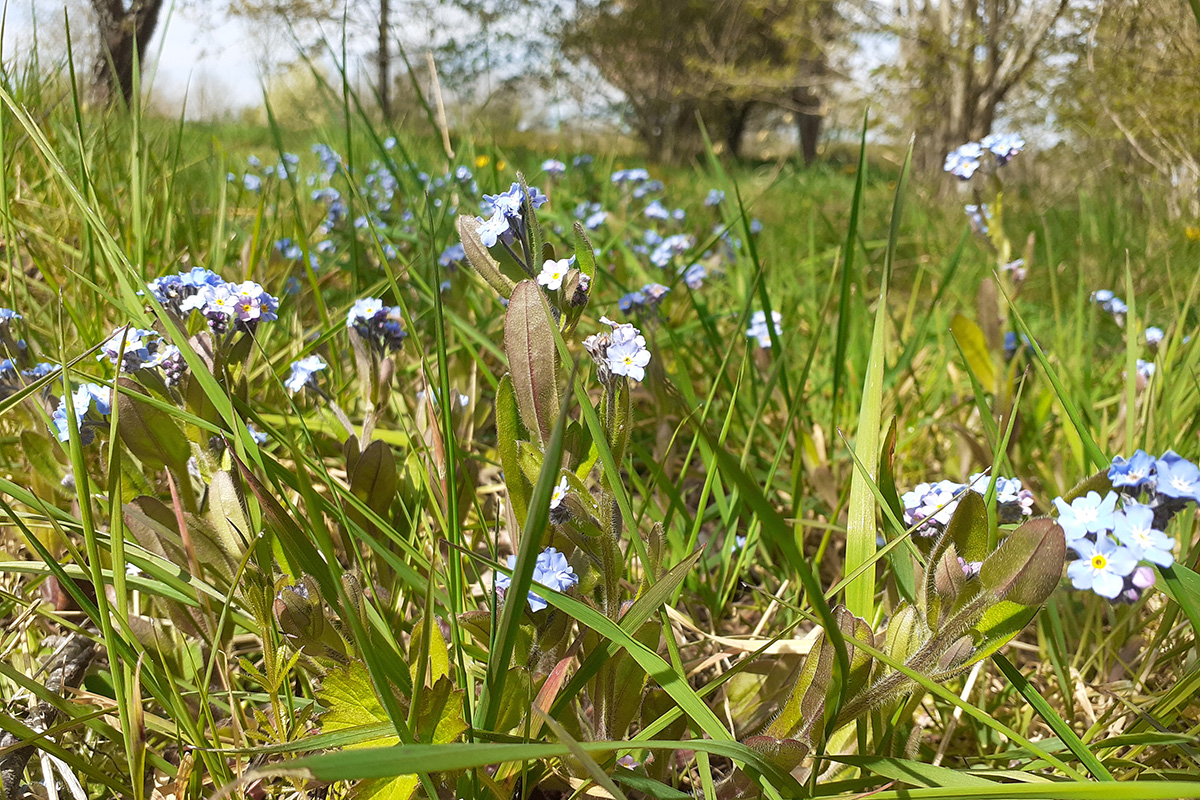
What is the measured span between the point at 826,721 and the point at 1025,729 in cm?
50

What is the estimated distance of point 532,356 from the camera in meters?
0.86

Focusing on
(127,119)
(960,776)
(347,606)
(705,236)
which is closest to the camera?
(347,606)

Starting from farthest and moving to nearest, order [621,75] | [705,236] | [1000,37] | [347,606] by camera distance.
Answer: [621,75] < [1000,37] < [705,236] < [347,606]

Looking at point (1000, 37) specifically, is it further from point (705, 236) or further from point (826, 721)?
point (826, 721)

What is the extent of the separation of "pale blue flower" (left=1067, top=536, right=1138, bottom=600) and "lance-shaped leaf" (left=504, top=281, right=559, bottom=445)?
54cm

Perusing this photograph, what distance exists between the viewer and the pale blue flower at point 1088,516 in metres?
0.73

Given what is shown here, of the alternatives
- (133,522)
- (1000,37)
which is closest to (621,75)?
(1000,37)

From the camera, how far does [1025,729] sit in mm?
1067

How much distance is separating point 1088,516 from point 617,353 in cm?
49

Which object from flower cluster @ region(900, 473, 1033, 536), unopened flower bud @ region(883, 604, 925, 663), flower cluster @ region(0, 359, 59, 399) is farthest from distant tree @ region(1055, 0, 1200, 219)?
flower cluster @ region(0, 359, 59, 399)

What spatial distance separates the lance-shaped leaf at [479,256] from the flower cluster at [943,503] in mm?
580

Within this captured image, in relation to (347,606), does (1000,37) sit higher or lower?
higher

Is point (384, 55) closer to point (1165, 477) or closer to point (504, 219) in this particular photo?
point (504, 219)

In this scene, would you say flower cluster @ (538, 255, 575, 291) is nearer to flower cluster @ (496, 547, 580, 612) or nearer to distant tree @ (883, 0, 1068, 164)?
flower cluster @ (496, 547, 580, 612)
